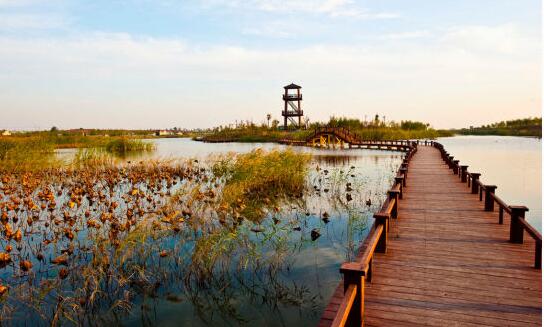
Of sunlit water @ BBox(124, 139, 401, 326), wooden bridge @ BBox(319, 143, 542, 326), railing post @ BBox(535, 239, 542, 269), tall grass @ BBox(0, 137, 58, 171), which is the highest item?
tall grass @ BBox(0, 137, 58, 171)

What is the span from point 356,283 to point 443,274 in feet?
6.64

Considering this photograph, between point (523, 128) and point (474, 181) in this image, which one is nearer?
point (474, 181)

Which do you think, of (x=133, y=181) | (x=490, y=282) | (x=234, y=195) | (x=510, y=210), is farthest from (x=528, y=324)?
(x=133, y=181)

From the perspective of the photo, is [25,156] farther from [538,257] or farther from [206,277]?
[538,257]

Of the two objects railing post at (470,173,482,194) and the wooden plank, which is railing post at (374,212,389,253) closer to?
the wooden plank

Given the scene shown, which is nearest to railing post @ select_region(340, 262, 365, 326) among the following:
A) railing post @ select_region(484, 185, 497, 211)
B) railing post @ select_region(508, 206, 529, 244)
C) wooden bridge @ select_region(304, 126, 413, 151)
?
railing post @ select_region(508, 206, 529, 244)

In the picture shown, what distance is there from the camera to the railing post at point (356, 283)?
12.3ft

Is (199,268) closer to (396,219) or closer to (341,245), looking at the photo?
(341,245)

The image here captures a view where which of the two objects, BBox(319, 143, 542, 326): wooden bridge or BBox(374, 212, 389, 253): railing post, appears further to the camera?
BBox(374, 212, 389, 253): railing post

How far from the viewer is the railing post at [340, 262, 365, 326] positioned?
3734 mm

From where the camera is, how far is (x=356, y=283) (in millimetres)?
3754

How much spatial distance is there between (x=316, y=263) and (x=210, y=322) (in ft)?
8.70

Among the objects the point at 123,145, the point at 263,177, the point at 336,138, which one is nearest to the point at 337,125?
the point at 336,138

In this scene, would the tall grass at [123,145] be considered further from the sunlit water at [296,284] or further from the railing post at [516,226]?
the railing post at [516,226]
